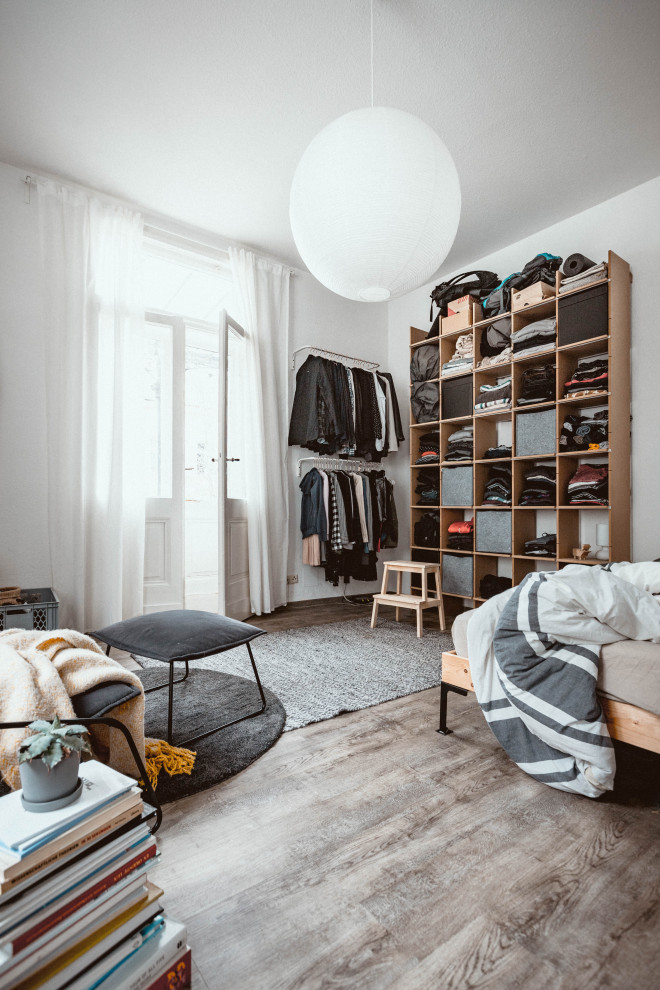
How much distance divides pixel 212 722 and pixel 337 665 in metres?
0.87

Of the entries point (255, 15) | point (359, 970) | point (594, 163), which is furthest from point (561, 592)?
point (594, 163)

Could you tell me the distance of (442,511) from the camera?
13.5 ft

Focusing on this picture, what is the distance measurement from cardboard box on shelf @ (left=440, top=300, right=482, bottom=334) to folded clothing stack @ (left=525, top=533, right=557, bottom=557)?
1673mm

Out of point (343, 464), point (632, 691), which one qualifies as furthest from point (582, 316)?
point (632, 691)

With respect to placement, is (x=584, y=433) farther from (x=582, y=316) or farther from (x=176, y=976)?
(x=176, y=976)

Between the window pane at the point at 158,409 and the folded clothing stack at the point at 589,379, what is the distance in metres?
2.85

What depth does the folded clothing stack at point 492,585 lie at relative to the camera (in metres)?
3.66

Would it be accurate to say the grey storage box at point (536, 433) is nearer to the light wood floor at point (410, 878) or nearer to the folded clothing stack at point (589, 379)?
the folded clothing stack at point (589, 379)

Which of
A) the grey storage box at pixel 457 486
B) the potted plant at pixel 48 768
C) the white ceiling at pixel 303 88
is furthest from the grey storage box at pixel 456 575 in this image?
the potted plant at pixel 48 768

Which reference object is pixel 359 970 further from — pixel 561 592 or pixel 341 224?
pixel 341 224

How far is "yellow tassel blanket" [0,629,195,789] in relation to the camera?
3.77 feet

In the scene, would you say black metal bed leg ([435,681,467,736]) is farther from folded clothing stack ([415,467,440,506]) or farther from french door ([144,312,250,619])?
Answer: folded clothing stack ([415,467,440,506])

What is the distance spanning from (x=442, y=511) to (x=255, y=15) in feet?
10.4

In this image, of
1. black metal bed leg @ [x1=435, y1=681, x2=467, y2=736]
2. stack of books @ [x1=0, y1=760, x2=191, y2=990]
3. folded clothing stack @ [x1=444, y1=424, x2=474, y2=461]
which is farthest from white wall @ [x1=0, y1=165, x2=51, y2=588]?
folded clothing stack @ [x1=444, y1=424, x2=474, y2=461]
